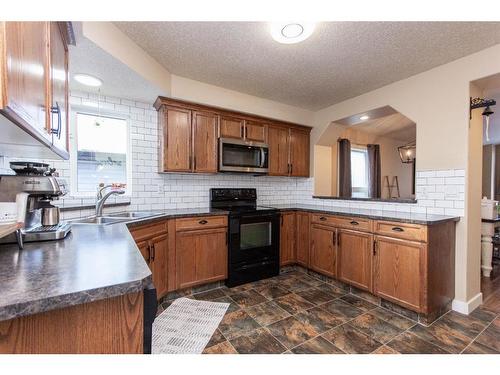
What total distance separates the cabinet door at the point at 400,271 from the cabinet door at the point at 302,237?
37.0 inches

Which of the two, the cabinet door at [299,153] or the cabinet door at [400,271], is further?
the cabinet door at [299,153]

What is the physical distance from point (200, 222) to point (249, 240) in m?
0.66

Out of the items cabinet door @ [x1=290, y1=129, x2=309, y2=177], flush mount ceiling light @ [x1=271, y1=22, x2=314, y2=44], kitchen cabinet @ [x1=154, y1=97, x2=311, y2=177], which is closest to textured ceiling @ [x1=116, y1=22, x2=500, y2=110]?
flush mount ceiling light @ [x1=271, y1=22, x2=314, y2=44]

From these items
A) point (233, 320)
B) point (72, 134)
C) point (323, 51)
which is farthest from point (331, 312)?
point (72, 134)

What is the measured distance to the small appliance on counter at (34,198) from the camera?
1.19 meters

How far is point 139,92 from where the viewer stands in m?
2.46

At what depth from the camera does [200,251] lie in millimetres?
2574

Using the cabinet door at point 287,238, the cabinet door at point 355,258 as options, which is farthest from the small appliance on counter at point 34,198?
the cabinet door at point 355,258

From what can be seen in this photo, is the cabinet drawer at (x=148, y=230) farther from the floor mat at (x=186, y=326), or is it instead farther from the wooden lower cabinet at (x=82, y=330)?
the wooden lower cabinet at (x=82, y=330)

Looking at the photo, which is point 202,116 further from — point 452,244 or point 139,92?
A: point 452,244

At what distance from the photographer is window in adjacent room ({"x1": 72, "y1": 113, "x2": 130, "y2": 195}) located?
2492mm

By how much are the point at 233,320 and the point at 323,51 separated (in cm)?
252

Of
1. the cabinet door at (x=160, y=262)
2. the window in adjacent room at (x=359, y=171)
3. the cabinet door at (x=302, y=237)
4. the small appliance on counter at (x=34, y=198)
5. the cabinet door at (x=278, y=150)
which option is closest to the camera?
the small appliance on counter at (x=34, y=198)

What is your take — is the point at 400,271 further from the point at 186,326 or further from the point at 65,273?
the point at 65,273
